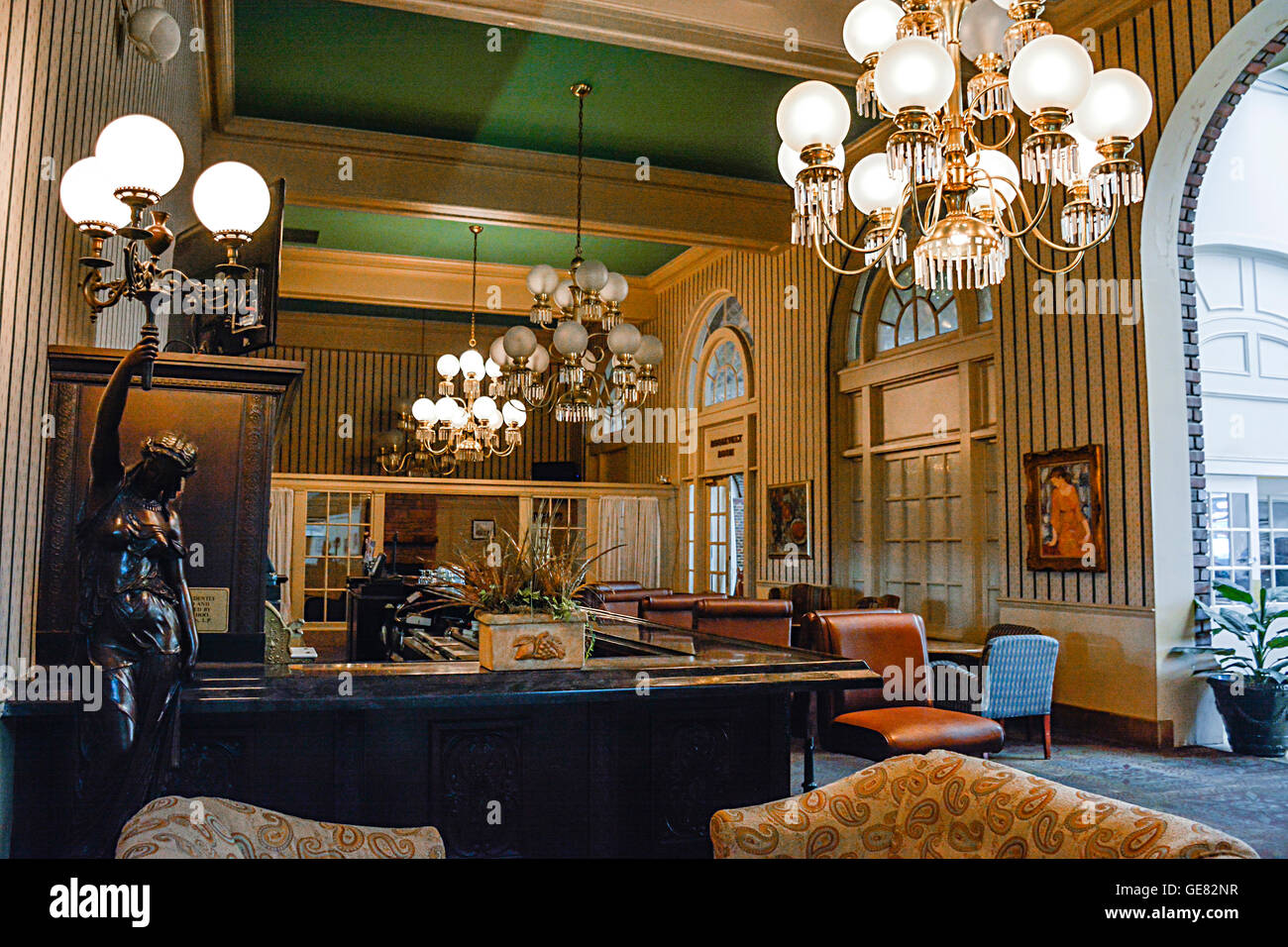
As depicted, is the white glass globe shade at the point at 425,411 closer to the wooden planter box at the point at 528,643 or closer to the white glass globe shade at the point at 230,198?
the wooden planter box at the point at 528,643

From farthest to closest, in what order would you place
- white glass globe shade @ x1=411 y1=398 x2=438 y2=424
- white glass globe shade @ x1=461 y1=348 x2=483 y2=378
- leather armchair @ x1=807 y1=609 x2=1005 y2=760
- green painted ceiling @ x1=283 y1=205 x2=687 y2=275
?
green painted ceiling @ x1=283 y1=205 x2=687 y2=275, white glass globe shade @ x1=411 y1=398 x2=438 y2=424, white glass globe shade @ x1=461 y1=348 x2=483 y2=378, leather armchair @ x1=807 y1=609 x2=1005 y2=760

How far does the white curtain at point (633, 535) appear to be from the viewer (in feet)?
41.0

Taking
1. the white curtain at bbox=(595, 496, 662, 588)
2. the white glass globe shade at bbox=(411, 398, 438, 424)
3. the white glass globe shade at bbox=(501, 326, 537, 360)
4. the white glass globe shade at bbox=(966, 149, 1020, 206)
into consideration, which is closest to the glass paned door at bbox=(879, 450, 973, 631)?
the white glass globe shade at bbox=(501, 326, 537, 360)

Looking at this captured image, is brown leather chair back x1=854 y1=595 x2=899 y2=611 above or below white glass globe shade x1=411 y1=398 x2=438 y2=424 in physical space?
below

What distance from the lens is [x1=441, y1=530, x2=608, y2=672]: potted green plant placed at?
2.99m

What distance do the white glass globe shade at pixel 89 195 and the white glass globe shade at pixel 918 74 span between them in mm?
2130

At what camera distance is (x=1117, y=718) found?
19.5 feet

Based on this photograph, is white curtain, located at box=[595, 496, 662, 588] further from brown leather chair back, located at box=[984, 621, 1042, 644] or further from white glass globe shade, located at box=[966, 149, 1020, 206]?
white glass globe shade, located at box=[966, 149, 1020, 206]

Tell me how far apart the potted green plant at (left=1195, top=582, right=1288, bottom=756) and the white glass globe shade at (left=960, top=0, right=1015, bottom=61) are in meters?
3.88

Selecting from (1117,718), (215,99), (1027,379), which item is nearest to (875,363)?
(1027,379)

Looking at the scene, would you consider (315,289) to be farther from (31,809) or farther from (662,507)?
(31,809)

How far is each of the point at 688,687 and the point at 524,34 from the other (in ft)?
17.7

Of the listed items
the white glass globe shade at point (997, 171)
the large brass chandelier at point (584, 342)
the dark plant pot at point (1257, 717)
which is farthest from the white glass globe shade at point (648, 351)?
the dark plant pot at point (1257, 717)
